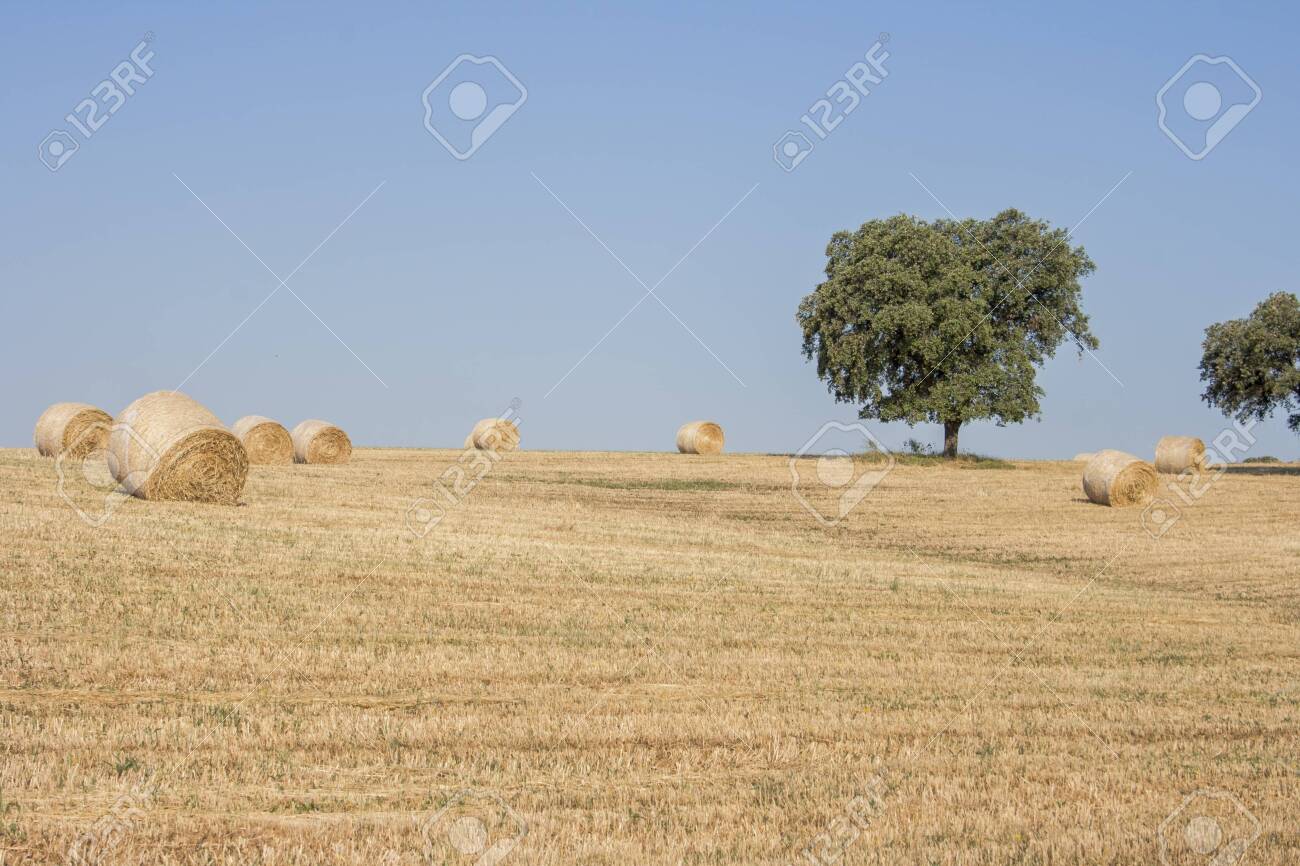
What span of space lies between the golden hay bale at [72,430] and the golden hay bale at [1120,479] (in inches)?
1097

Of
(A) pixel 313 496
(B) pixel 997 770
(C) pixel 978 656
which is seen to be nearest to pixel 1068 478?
(A) pixel 313 496

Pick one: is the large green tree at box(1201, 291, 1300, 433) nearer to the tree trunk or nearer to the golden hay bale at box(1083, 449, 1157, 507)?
the tree trunk

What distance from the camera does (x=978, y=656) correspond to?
13.4m

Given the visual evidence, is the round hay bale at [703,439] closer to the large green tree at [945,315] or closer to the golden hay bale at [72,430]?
the large green tree at [945,315]

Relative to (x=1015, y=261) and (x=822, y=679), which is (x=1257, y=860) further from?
(x=1015, y=261)

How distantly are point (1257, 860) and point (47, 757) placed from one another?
7141 mm

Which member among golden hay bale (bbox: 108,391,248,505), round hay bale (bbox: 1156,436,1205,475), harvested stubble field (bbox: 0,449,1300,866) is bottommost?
harvested stubble field (bbox: 0,449,1300,866)

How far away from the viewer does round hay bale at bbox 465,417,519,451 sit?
53.7 m

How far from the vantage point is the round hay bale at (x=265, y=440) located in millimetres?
37469

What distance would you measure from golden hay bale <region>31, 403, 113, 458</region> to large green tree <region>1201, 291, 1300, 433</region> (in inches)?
1788

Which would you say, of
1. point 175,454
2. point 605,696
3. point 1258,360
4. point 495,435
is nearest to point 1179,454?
point 1258,360

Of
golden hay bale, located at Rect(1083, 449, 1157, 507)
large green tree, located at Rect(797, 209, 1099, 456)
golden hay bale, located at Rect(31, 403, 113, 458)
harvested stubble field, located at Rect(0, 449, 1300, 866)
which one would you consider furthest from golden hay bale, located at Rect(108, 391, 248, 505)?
large green tree, located at Rect(797, 209, 1099, 456)

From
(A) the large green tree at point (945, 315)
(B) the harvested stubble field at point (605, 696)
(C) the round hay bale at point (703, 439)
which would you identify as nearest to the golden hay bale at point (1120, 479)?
(B) the harvested stubble field at point (605, 696)

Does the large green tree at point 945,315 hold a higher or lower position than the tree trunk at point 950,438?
higher
